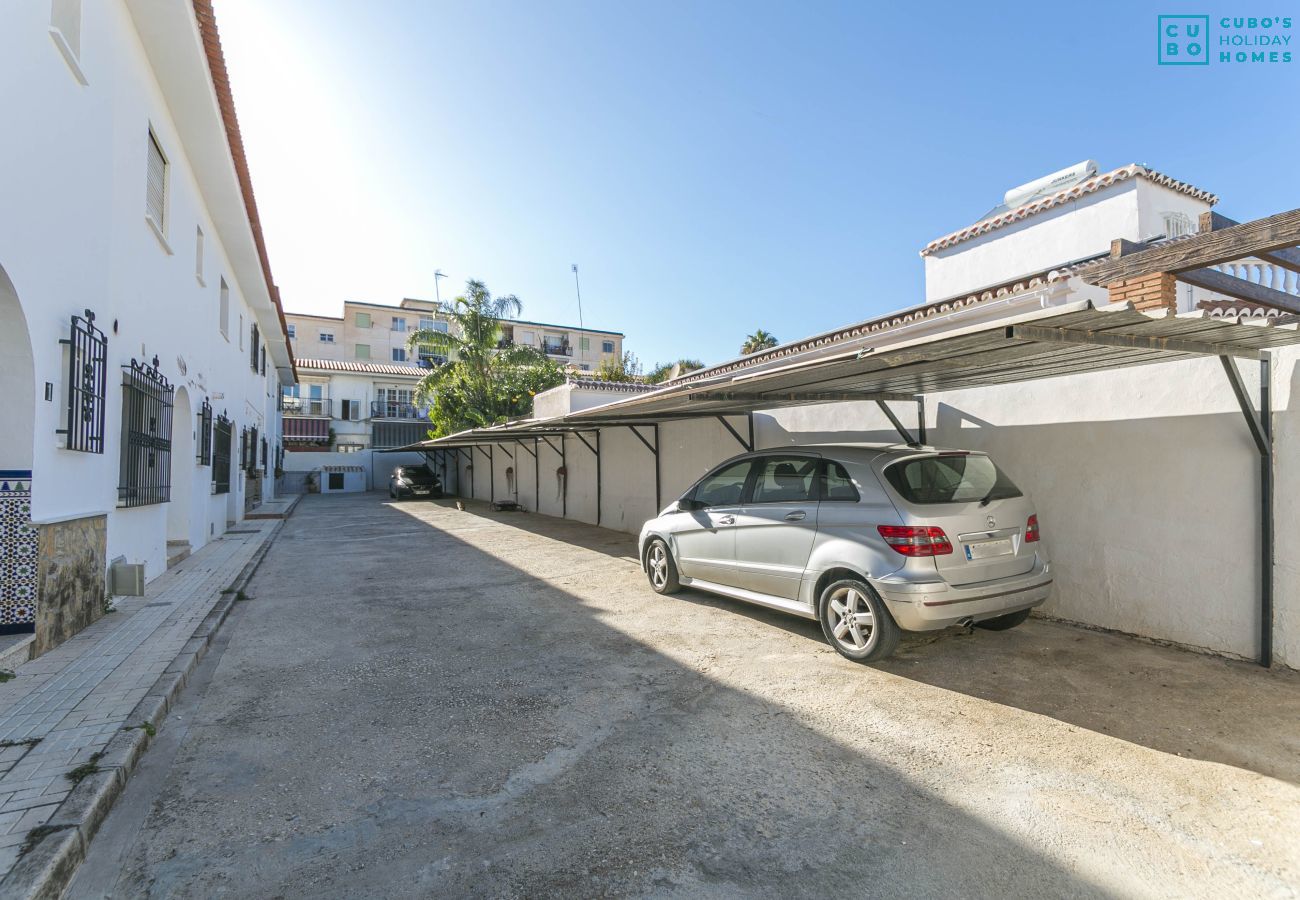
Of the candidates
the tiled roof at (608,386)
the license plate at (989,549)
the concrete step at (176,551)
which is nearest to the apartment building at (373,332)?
the tiled roof at (608,386)

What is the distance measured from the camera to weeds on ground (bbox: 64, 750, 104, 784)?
290cm

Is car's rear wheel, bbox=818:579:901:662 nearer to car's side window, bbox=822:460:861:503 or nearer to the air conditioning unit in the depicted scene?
car's side window, bbox=822:460:861:503

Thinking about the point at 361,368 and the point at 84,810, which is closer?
the point at 84,810

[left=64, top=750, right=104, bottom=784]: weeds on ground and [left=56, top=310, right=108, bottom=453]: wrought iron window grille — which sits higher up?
[left=56, top=310, right=108, bottom=453]: wrought iron window grille

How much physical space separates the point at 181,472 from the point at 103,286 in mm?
4331

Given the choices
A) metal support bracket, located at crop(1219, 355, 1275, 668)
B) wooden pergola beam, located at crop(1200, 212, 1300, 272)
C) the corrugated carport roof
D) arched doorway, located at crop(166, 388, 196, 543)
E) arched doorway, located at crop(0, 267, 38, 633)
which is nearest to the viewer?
the corrugated carport roof

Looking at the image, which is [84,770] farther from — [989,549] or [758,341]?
[758,341]

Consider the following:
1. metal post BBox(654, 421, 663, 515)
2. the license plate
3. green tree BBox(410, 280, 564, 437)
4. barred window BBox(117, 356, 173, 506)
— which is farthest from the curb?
green tree BBox(410, 280, 564, 437)

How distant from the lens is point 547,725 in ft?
12.2

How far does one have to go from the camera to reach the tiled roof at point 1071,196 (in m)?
10.9

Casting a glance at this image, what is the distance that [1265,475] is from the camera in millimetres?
4523

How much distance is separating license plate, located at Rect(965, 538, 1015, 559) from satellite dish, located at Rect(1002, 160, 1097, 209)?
11.3 m

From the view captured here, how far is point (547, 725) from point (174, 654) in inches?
126

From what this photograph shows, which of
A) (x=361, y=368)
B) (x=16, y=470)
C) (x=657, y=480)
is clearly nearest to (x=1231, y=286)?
(x=657, y=480)
